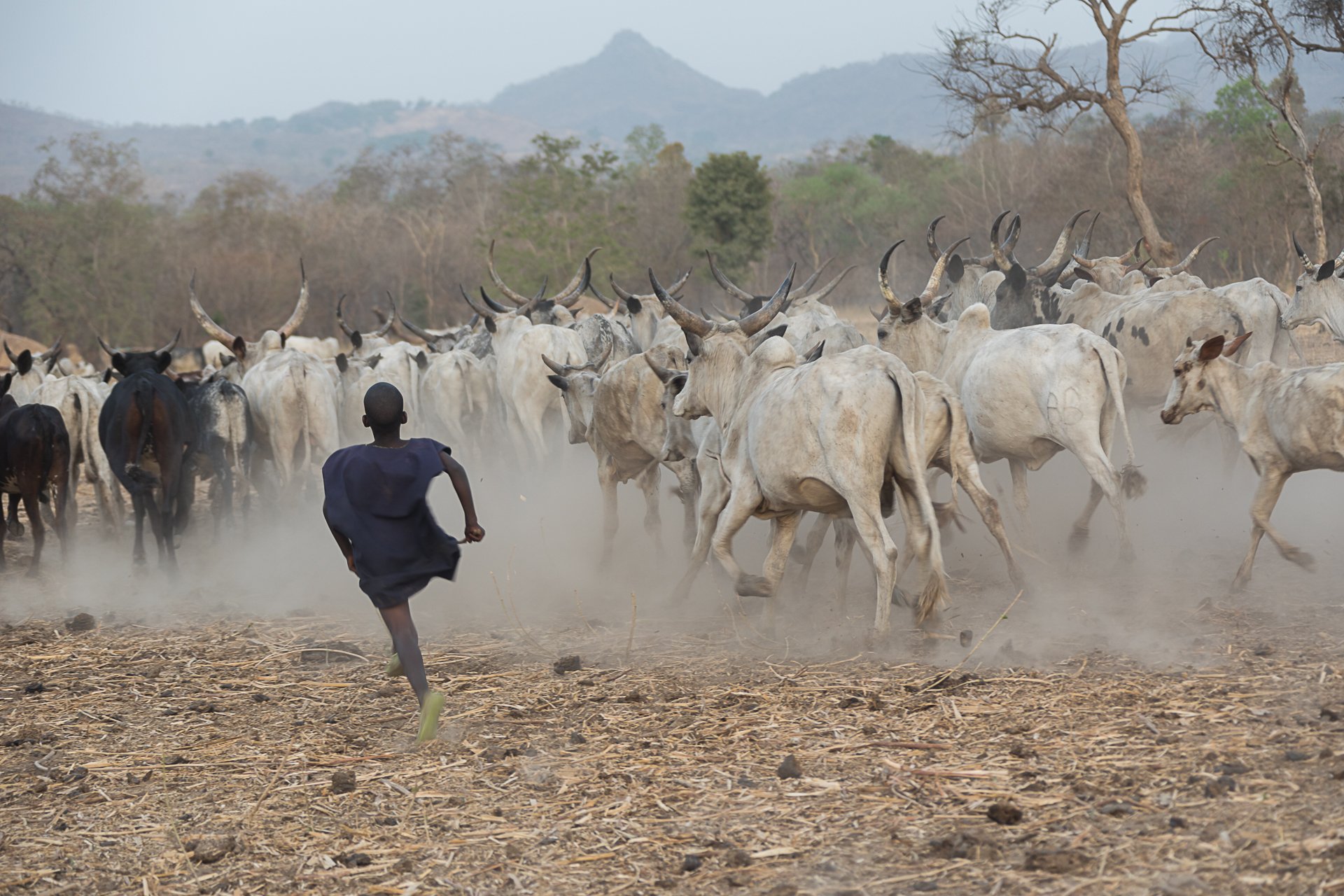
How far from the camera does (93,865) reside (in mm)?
4570

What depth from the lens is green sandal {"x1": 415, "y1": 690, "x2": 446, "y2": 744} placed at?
5547mm

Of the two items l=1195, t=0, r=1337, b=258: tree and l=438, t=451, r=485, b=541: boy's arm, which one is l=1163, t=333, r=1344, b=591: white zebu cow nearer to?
l=438, t=451, r=485, b=541: boy's arm

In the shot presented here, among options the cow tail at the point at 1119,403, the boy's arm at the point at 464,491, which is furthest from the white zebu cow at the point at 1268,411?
the boy's arm at the point at 464,491

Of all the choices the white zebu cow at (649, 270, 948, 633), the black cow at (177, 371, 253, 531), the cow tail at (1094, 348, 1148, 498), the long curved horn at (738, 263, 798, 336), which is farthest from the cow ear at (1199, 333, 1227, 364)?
the black cow at (177, 371, 253, 531)

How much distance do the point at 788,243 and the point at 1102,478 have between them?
1425 inches

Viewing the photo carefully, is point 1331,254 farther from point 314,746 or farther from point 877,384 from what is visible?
point 314,746

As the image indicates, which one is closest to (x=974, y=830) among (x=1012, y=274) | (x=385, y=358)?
(x=1012, y=274)

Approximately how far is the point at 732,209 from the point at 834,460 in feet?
106

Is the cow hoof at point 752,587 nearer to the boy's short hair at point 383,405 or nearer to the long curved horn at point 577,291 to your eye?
the boy's short hair at point 383,405

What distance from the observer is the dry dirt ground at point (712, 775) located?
4105 mm

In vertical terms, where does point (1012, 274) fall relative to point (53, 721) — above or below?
above

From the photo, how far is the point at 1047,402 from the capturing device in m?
8.52

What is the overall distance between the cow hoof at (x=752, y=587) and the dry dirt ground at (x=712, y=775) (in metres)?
0.29

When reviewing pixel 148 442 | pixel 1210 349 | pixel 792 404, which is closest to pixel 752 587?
pixel 792 404
